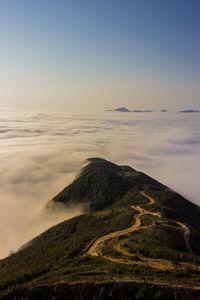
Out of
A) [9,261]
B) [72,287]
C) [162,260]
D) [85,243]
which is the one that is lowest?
[9,261]

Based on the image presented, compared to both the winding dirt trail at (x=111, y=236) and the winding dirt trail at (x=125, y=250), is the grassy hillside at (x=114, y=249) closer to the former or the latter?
the winding dirt trail at (x=125, y=250)

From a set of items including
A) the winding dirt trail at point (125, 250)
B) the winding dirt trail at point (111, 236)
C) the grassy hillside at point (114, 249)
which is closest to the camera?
the grassy hillside at point (114, 249)

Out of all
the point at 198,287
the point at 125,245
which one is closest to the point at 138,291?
the point at 198,287

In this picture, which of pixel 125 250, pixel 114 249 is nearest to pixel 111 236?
pixel 114 249

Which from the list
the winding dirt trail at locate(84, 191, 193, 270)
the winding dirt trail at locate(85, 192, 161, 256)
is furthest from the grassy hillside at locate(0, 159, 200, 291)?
the winding dirt trail at locate(85, 192, 161, 256)

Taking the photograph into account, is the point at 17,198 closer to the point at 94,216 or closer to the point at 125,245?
the point at 94,216

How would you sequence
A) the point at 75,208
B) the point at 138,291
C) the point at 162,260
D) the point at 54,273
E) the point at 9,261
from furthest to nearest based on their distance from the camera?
1. the point at 75,208
2. the point at 9,261
3. the point at 162,260
4. the point at 54,273
5. the point at 138,291

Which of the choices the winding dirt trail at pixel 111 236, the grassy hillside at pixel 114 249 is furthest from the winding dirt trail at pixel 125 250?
the grassy hillside at pixel 114 249

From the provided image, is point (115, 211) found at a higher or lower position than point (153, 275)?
lower

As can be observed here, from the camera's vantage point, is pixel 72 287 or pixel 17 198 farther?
pixel 17 198
